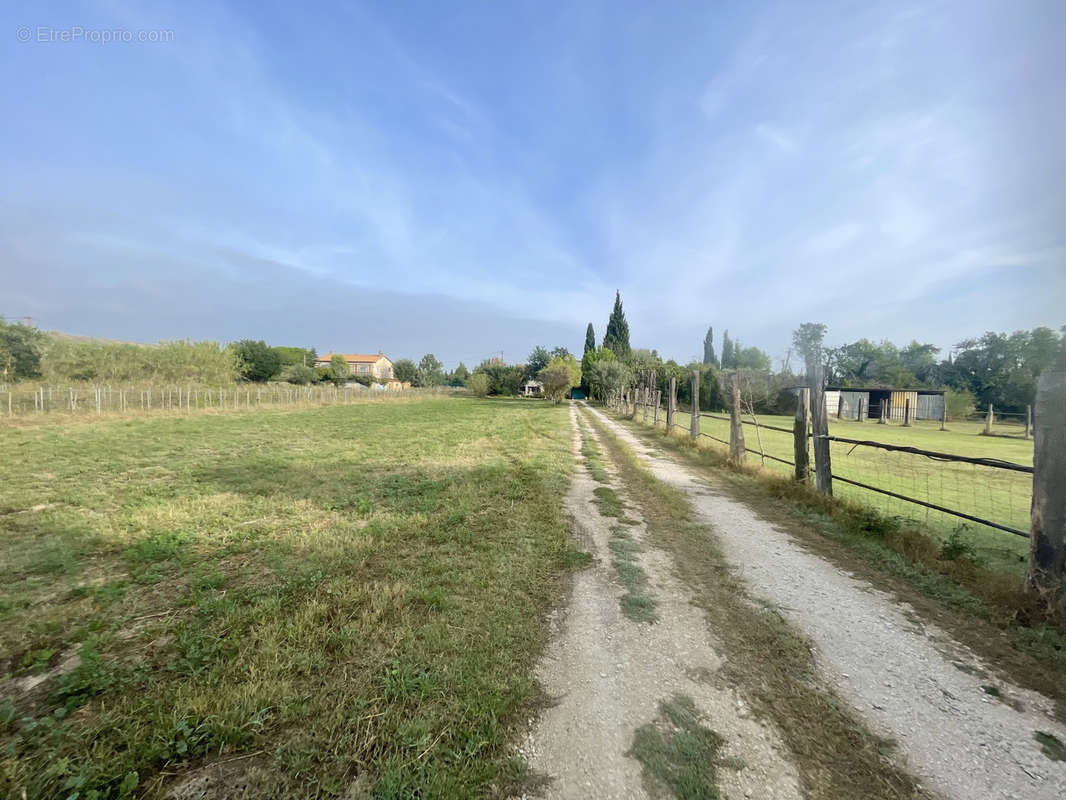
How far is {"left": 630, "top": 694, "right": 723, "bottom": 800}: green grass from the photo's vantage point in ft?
5.93

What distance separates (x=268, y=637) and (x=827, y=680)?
3709 millimetres

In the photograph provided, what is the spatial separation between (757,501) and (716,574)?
3.62 meters

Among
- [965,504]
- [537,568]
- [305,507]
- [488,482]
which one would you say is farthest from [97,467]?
[965,504]

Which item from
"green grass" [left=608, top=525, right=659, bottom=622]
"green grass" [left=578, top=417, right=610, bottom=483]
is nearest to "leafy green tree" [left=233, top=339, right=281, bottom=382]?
"green grass" [left=578, top=417, right=610, bottom=483]

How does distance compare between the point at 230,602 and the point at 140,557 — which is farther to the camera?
the point at 140,557

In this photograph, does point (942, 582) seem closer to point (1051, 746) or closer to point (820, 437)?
point (1051, 746)

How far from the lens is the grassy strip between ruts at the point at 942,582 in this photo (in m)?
2.88

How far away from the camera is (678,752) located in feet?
6.57

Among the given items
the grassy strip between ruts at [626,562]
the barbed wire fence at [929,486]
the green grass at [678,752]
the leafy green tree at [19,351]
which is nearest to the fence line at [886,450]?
the barbed wire fence at [929,486]

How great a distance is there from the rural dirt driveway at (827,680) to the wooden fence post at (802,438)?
3705 millimetres

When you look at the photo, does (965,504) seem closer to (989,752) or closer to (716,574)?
(716,574)

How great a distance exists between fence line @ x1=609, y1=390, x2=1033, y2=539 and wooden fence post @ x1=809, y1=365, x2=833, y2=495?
119 millimetres

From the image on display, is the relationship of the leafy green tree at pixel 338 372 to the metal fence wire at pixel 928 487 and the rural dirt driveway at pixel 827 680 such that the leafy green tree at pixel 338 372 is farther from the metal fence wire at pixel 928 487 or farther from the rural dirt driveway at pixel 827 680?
the rural dirt driveway at pixel 827 680

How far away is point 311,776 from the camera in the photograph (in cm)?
183
